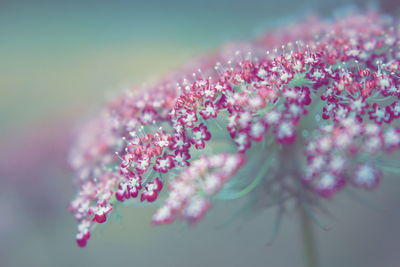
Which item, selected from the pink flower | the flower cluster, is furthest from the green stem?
the pink flower

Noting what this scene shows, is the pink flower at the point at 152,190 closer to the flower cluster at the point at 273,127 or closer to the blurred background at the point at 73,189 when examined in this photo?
the flower cluster at the point at 273,127

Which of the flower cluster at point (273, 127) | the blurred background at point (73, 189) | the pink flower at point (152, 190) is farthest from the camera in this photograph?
the blurred background at point (73, 189)

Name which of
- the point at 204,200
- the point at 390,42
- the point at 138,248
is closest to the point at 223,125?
the point at 204,200

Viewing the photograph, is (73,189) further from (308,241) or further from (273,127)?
(273,127)

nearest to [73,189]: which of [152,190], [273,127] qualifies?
[152,190]

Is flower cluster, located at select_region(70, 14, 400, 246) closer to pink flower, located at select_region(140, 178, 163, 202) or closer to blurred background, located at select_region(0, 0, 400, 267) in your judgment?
pink flower, located at select_region(140, 178, 163, 202)

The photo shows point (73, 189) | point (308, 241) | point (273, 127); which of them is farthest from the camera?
point (73, 189)

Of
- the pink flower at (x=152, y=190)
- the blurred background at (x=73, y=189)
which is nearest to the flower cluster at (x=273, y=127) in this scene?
the pink flower at (x=152, y=190)
